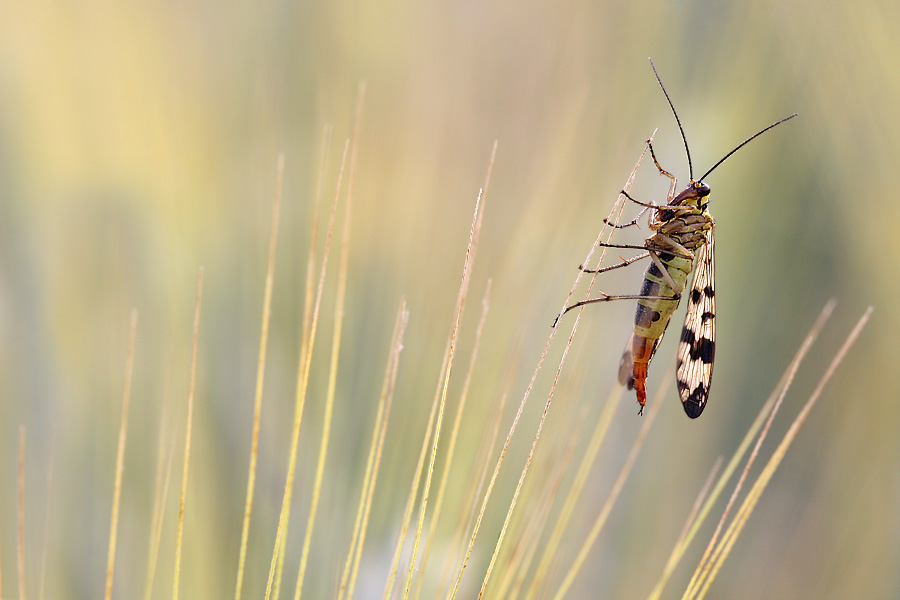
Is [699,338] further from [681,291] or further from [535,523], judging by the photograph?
[535,523]

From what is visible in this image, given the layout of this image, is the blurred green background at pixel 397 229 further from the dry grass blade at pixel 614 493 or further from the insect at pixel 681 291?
the insect at pixel 681 291

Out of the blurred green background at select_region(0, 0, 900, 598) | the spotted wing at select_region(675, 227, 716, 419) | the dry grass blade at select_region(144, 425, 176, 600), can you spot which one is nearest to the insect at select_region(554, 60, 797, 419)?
the spotted wing at select_region(675, 227, 716, 419)

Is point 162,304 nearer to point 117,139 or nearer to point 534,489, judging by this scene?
point 117,139

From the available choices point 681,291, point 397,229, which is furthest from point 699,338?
point 397,229

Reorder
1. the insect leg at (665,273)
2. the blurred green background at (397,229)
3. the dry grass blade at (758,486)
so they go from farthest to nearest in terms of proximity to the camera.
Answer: the blurred green background at (397,229)
the insect leg at (665,273)
the dry grass blade at (758,486)

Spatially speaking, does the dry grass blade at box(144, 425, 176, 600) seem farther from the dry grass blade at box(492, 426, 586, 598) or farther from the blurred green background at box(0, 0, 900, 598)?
the dry grass blade at box(492, 426, 586, 598)

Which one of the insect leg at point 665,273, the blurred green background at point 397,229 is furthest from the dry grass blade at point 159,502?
the insect leg at point 665,273
